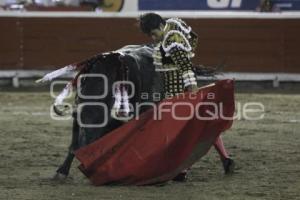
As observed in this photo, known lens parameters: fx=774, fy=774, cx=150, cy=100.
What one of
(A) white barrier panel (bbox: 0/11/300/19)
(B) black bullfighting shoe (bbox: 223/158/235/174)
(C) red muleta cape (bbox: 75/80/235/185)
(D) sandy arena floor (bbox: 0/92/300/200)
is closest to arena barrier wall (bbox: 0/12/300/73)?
(A) white barrier panel (bbox: 0/11/300/19)

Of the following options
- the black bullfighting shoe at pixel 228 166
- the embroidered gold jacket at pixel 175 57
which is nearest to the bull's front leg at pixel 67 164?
the embroidered gold jacket at pixel 175 57

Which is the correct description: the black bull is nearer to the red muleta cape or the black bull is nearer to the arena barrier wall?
the red muleta cape

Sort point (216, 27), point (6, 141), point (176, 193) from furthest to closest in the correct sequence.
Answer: point (216, 27) < point (6, 141) < point (176, 193)

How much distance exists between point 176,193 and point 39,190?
774 millimetres

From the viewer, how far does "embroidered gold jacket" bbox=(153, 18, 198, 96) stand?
4500mm

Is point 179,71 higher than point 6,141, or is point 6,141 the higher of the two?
point 179,71

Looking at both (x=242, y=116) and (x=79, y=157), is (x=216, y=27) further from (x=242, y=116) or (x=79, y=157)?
(x=79, y=157)

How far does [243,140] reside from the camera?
6461 mm

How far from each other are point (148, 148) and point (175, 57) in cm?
55

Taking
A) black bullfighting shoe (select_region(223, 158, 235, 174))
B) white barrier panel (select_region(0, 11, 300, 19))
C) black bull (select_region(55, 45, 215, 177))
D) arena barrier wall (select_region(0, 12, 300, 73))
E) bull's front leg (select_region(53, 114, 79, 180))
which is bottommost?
arena barrier wall (select_region(0, 12, 300, 73))

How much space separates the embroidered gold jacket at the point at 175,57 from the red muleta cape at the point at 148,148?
0.45 feet

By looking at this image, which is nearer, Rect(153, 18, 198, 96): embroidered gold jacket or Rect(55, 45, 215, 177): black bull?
Rect(153, 18, 198, 96): embroidered gold jacket

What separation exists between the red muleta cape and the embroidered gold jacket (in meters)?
0.14

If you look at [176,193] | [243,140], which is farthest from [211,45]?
[176,193]
